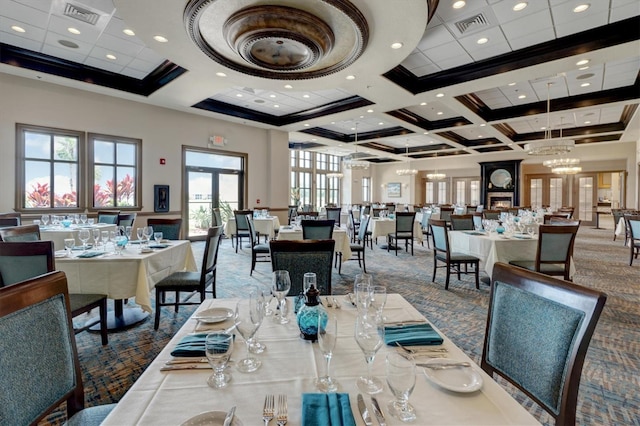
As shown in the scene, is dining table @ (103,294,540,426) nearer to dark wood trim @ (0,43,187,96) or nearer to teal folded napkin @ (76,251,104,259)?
teal folded napkin @ (76,251,104,259)

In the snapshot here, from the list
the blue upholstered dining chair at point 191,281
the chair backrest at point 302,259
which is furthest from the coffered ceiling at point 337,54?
the chair backrest at point 302,259

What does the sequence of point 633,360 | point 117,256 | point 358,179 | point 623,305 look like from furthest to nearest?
point 358,179 < point 623,305 < point 117,256 < point 633,360

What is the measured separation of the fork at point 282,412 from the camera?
802 millimetres

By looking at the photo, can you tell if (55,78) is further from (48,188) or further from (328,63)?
(328,63)

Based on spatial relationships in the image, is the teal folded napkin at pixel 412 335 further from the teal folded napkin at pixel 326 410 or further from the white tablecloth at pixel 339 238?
the white tablecloth at pixel 339 238

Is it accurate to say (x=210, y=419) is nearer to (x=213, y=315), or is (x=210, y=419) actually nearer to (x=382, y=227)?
(x=213, y=315)

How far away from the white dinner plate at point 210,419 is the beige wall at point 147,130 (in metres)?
7.74

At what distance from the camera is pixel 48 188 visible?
6.52 meters

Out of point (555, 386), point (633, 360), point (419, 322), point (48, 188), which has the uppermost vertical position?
point (48, 188)

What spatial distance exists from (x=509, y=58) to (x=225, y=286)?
6.11 metres

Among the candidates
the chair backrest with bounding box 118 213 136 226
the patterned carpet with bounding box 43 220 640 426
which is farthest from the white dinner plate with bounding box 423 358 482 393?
the chair backrest with bounding box 118 213 136 226

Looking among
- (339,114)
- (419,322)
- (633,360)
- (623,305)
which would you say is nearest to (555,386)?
(419,322)

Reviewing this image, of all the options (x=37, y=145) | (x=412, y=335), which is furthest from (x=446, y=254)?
(x=37, y=145)

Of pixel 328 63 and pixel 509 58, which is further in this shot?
pixel 509 58
